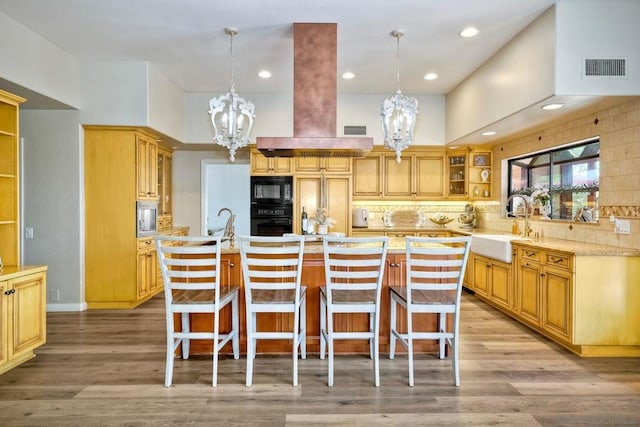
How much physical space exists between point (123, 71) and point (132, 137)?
0.78 m

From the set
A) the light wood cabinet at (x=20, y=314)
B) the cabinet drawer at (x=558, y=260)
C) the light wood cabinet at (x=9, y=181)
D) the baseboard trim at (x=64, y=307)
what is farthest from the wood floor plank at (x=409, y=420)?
the baseboard trim at (x=64, y=307)

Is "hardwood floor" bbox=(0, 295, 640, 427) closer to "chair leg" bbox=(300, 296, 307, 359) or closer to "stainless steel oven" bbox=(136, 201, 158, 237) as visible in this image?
"chair leg" bbox=(300, 296, 307, 359)

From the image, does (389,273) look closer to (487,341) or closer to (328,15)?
(487,341)

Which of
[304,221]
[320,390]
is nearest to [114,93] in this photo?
[304,221]

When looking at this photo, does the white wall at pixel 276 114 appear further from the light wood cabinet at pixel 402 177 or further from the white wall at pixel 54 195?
the white wall at pixel 54 195

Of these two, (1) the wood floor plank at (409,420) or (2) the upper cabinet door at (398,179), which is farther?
(2) the upper cabinet door at (398,179)

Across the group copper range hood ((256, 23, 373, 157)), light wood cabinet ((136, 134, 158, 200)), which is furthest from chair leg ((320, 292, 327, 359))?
light wood cabinet ((136, 134, 158, 200))

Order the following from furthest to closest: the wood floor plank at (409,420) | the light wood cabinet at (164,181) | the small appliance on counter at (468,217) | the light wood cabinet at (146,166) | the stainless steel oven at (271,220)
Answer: the small appliance on counter at (468,217) < the light wood cabinet at (164,181) < the stainless steel oven at (271,220) < the light wood cabinet at (146,166) < the wood floor plank at (409,420)

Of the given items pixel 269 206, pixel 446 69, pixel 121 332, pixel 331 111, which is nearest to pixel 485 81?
pixel 446 69

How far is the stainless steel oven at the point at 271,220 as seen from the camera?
6.01m

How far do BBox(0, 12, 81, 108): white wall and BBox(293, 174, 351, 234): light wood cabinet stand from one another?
10.1 feet

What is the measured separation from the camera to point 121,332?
13.1 feet

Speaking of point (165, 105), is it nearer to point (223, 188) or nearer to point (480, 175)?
point (223, 188)

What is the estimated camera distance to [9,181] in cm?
342
